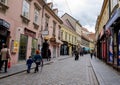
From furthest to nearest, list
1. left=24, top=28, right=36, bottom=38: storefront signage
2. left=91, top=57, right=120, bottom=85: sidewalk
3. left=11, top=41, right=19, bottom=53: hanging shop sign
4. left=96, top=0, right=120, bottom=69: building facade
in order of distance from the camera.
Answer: left=24, top=28, right=36, bottom=38: storefront signage < left=11, top=41, right=19, bottom=53: hanging shop sign < left=96, top=0, right=120, bottom=69: building facade < left=91, top=57, right=120, bottom=85: sidewalk

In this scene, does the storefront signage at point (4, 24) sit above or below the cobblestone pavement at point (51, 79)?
above

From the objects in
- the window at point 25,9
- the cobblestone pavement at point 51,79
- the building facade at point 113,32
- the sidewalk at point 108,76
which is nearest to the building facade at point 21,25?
the window at point 25,9

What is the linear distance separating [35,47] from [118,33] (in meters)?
9.96

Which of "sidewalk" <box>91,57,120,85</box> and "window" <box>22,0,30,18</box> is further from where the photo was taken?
"window" <box>22,0,30,18</box>

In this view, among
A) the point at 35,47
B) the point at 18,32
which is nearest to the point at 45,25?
the point at 35,47

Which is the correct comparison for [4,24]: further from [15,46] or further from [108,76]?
[108,76]

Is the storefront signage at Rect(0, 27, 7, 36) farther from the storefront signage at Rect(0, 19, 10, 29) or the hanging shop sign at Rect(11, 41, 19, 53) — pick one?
the hanging shop sign at Rect(11, 41, 19, 53)

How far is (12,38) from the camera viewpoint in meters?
13.5

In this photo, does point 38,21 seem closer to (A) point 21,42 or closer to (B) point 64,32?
(A) point 21,42

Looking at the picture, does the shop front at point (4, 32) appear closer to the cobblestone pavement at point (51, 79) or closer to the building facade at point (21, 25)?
the building facade at point (21, 25)

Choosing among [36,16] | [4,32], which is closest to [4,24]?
[4,32]

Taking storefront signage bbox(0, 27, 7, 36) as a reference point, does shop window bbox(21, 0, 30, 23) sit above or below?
above

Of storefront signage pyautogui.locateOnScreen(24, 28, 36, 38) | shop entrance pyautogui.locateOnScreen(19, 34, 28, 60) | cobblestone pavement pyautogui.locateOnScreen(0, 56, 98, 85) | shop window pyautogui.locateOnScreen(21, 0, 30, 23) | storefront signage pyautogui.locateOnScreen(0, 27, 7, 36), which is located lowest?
cobblestone pavement pyautogui.locateOnScreen(0, 56, 98, 85)

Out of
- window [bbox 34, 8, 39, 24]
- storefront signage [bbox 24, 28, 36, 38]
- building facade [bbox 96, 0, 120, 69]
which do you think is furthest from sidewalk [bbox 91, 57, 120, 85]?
window [bbox 34, 8, 39, 24]
